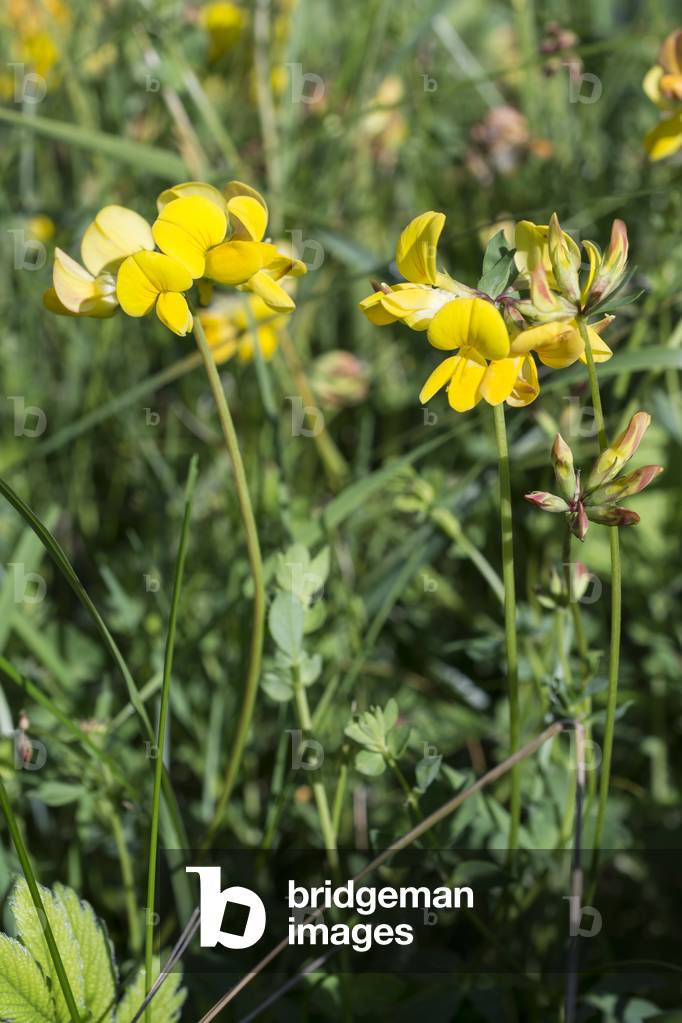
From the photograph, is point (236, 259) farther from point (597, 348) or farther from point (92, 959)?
point (92, 959)

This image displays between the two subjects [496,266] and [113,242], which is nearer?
[496,266]

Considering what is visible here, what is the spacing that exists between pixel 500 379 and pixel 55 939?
0.54m

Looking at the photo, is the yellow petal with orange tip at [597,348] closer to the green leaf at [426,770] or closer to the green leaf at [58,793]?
the green leaf at [426,770]

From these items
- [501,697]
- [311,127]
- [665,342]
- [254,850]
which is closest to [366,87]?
[311,127]

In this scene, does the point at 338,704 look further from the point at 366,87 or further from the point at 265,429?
A: the point at 366,87

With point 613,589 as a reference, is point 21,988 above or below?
below

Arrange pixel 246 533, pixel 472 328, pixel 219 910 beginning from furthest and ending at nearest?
pixel 219 910 < pixel 246 533 < pixel 472 328

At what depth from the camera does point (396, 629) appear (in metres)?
1.49

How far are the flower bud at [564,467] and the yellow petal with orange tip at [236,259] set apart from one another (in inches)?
10.4

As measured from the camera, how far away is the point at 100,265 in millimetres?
848

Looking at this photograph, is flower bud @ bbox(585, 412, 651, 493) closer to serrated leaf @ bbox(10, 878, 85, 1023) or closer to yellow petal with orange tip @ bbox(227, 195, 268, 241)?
yellow petal with orange tip @ bbox(227, 195, 268, 241)

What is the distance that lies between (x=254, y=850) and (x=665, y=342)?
80cm

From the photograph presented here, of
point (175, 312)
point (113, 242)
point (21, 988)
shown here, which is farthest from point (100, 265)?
point (21, 988)

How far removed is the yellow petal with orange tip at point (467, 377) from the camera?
2.44 feet
